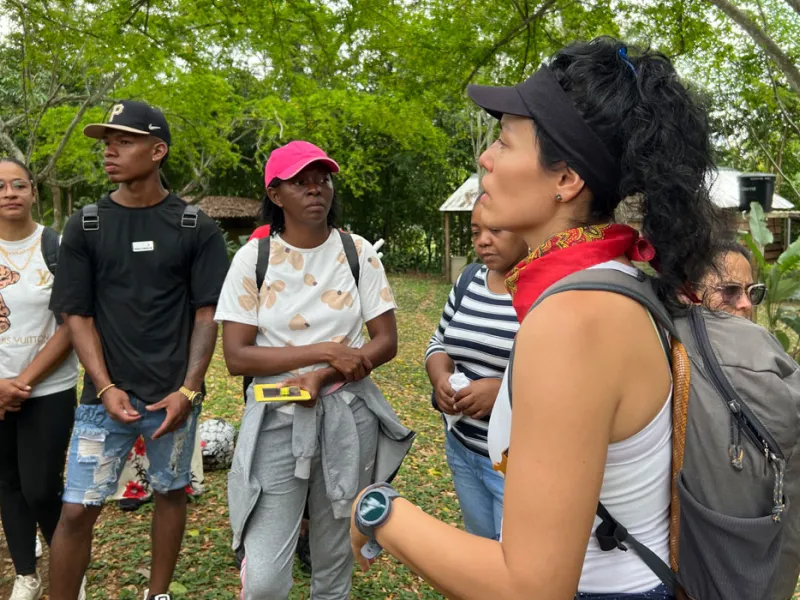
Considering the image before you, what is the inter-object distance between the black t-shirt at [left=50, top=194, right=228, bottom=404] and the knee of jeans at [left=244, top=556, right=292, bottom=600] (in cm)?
95

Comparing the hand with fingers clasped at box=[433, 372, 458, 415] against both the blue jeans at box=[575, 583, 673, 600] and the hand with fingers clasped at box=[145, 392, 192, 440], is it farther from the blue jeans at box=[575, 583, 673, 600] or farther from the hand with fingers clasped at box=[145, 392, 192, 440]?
the blue jeans at box=[575, 583, 673, 600]

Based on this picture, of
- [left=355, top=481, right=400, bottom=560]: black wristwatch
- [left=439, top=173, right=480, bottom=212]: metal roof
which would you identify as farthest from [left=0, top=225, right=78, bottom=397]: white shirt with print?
[left=439, top=173, right=480, bottom=212]: metal roof

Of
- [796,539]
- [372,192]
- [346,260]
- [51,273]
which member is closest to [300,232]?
[346,260]

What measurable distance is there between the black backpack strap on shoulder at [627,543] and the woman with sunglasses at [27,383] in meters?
2.73

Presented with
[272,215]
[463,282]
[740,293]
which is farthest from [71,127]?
[740,293]

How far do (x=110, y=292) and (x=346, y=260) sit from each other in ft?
3.59

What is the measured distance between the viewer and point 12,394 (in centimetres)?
298

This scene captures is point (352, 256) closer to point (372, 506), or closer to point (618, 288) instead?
point (372, 506)

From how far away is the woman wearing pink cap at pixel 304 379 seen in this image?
2.54 meters

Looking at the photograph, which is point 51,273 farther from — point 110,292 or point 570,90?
point 570,90

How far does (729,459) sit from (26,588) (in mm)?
3424

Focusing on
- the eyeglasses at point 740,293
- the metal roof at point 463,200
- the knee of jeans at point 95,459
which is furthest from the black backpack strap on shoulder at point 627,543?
the metal roof at point 463,200

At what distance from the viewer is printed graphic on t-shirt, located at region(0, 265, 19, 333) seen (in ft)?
10.2

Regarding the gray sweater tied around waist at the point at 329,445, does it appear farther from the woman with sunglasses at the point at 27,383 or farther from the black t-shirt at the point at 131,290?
the woman with sunglasses at the point at 27,383
